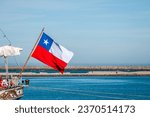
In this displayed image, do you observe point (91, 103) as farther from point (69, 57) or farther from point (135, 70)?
point (135, 70)

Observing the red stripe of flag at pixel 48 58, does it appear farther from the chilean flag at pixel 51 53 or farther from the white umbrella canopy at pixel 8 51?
the white umbrella canopy at pixel 8 51

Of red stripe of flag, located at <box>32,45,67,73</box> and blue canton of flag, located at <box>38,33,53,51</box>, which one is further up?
blue canton of flag, located at <box>38,33,53,51</box>

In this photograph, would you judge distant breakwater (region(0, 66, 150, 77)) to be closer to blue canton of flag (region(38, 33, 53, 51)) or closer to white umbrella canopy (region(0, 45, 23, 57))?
white umbrella canopy (region(0, 45, 23, 57))

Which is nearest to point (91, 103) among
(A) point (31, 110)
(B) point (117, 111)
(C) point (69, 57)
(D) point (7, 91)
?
(B) point (117, 111)

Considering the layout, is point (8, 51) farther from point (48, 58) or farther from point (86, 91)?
point (48, 58)

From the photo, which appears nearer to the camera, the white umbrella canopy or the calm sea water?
the white umbrella canopy

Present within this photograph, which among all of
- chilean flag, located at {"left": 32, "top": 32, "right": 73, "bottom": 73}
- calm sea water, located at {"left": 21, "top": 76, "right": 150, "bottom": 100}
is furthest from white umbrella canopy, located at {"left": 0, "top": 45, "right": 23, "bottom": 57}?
chilean flag, located at {"left": 32, "top": 32, "right": 73, "bottom": 73}

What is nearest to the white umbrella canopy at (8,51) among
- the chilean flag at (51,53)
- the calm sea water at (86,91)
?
the calm sea water at (86,91)

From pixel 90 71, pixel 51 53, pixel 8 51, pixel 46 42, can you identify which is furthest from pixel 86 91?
pixel 90 71
